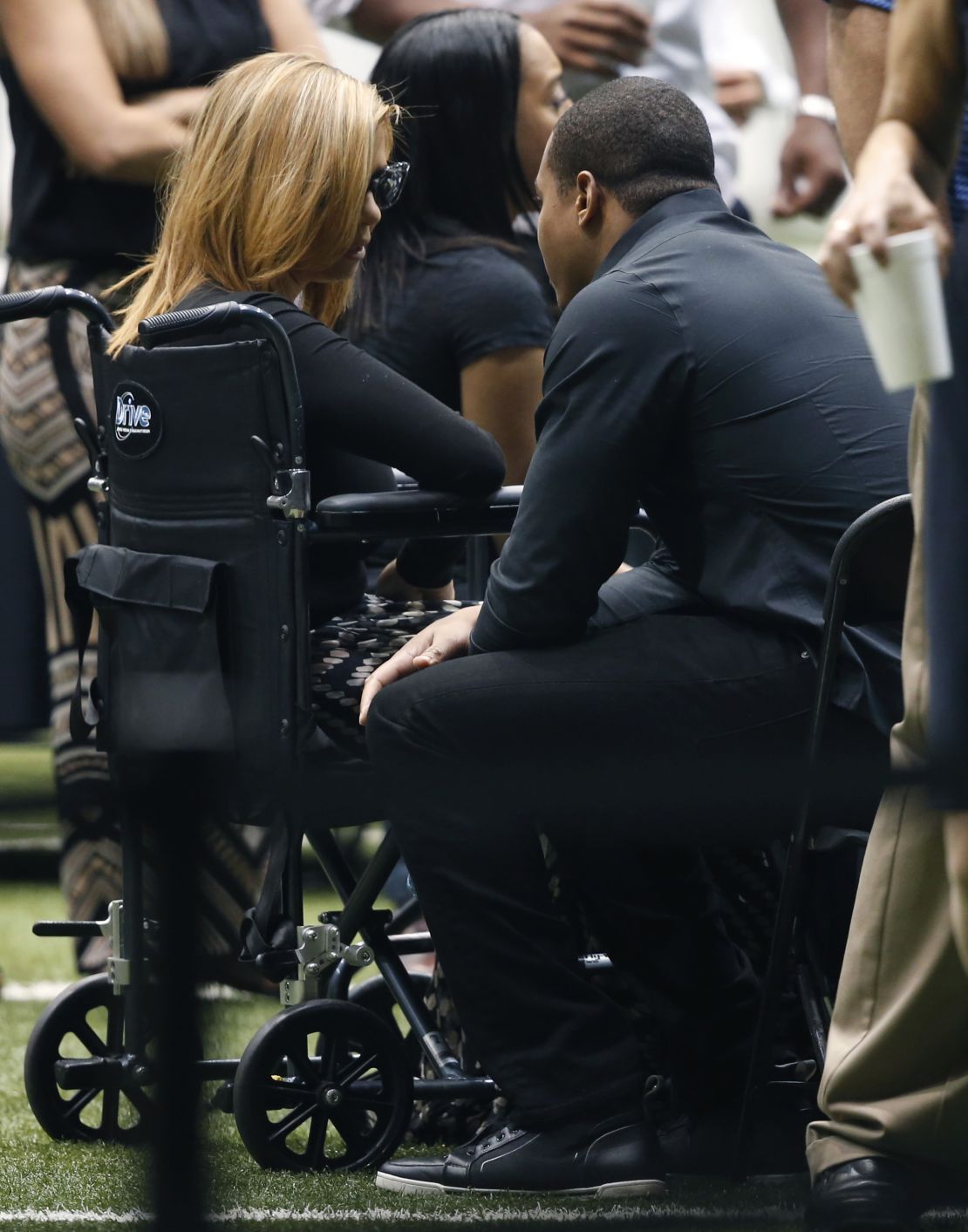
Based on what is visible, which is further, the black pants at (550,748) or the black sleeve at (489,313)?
the black sleeve at (489,313)

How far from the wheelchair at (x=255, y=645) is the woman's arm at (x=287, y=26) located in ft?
3.53

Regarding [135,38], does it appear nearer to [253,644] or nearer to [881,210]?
[253,644]

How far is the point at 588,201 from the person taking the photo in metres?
2.59

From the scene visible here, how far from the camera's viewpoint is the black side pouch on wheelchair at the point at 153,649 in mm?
2547

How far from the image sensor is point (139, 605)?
2662 millimetres

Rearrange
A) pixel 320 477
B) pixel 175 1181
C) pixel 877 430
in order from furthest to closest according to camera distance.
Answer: pixel 320 477
pixel 877 430
pixel 175 1181

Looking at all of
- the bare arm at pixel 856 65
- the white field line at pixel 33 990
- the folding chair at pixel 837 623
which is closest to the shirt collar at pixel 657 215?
the bare arm at pixel 856 65

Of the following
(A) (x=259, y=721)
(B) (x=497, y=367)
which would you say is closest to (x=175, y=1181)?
(A) (x=259, y=721)

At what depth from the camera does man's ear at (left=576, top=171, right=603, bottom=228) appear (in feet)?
8.46

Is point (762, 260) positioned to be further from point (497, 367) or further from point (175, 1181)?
point (175, 1181)

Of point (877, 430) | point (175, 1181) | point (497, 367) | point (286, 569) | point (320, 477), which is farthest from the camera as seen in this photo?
point (497, 367)

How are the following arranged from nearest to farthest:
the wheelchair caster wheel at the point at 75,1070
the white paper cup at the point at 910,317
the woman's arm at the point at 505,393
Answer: the white paper cup at the point at 910,317
the wheelchair caster wheel at the point at 75,1070
the woman's arm at the point at 505,393

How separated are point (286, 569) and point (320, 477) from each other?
236mm

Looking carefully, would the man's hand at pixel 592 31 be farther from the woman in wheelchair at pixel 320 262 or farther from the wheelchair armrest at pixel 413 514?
the wheelchair armrest at pixel 413 514
